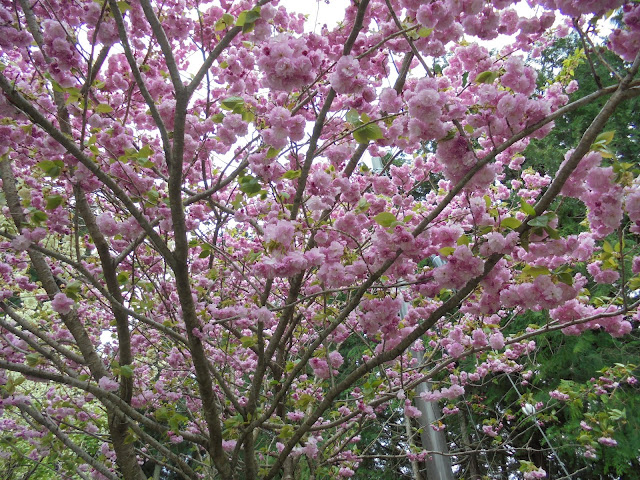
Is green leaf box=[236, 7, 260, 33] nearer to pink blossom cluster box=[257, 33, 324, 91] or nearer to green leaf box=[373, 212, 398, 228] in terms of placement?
pink blossom cluster box=[257, 33, 324, 91]

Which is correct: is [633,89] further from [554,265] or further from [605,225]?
[554,265]

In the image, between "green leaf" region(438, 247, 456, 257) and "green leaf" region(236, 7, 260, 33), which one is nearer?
"green leaf" region(236, 7, 260, 33)

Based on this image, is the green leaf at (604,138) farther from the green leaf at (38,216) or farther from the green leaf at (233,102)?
the green leaf at (38,216)

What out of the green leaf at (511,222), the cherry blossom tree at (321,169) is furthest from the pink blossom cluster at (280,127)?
the green leaf at (511,222)

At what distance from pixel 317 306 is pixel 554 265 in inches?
84.2

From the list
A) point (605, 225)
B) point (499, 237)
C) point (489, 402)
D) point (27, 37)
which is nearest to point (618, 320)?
point (605, 225)

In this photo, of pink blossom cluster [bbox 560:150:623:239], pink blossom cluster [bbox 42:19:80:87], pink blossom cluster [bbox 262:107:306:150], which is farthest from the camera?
pink blossom cluster [bbox 42:19:80:87]

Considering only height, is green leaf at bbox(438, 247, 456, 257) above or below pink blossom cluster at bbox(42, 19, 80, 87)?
below

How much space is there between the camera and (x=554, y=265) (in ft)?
6.85

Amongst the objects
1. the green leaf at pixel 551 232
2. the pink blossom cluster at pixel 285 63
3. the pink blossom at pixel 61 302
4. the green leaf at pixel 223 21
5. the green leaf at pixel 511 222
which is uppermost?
the green leaf at pixel 223 21

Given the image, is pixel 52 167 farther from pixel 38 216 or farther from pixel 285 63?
pixel 285 63

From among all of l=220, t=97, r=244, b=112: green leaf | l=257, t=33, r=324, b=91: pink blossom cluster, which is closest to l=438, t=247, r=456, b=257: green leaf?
l=257, t=33, r=324, b=91: pink blossom cluster

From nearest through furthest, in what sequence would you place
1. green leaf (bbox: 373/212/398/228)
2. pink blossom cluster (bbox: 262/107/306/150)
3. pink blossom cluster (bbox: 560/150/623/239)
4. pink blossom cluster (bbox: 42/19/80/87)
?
pink blossom cluster (bbox: 560/150/623/239) < green leaf (bbox: 373/212/398/228) < pink blossom cluster (bbox: 262/107/306/150) < pink blossom cluster (bbox: 42/19/80/87)

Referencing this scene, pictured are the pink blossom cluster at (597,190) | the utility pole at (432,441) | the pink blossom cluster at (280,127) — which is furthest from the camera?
the utility pole at (432,441)
